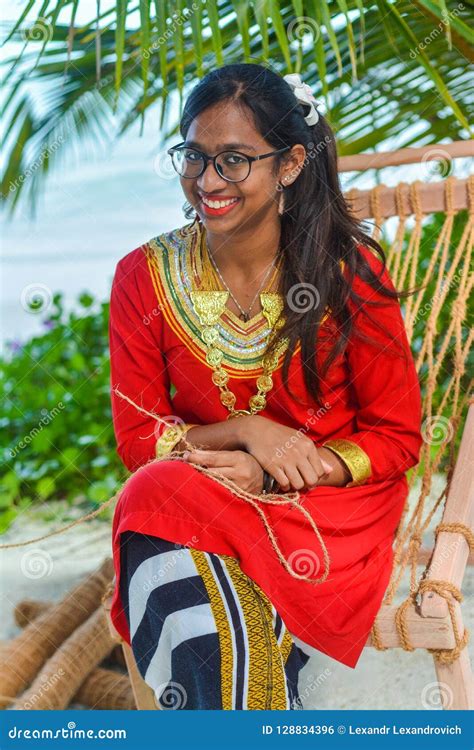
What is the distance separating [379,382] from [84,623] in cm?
108

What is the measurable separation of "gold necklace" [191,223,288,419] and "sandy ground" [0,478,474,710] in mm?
764

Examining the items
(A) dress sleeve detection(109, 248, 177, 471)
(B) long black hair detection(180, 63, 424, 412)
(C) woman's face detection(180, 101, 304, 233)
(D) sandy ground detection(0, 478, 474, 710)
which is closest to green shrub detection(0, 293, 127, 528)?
(D) sandy ground detection(0, 478, 474, 710)

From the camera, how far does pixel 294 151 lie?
2.00 m

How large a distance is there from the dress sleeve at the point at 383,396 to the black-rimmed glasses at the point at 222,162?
36 cm

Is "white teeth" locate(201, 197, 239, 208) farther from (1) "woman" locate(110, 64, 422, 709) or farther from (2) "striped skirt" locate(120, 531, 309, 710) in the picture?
(2) "striped skirt" locate(120, 531, 309, 710)

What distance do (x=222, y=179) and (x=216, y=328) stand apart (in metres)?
0.33

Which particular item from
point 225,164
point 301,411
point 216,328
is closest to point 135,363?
point 216,328

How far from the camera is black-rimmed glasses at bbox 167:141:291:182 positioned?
1901mm

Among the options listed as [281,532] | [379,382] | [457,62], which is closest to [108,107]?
[457,62]

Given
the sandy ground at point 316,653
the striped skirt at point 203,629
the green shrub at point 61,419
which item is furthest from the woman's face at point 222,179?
the green shrub at point 61,419

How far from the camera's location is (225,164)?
191 cm

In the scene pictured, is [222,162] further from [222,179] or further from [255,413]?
[255,413]

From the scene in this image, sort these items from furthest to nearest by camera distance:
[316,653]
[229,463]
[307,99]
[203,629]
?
[316,653], [307,99], [229,463], [203,629]

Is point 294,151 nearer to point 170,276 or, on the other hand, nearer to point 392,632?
point 170,276
